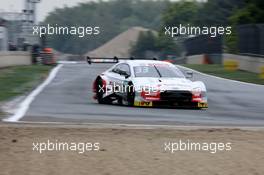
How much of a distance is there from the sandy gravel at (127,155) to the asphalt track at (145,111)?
7.63 feet

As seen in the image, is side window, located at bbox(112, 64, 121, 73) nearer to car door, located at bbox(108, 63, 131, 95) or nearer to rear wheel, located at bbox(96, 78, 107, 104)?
car door, located at bbox(108, 63, 131, 95)

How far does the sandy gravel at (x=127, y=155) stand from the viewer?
8805mm

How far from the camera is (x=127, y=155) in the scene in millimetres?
9547

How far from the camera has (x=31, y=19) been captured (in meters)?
42.9

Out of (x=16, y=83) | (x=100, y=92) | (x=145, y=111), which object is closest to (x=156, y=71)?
(x=100, y=92)

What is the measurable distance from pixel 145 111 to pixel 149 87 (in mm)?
1080

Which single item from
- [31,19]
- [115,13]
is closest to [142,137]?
[31,19]

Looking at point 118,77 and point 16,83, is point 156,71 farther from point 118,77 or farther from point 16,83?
point 16,83

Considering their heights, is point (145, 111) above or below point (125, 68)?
below

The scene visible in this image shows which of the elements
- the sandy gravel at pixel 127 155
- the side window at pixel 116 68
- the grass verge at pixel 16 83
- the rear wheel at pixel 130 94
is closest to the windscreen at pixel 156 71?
the rear wheel at pixel 130 94

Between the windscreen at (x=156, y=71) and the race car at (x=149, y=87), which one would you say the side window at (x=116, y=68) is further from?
the windscreen at (x=156, y=71)

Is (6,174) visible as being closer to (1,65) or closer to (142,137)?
(142,137)

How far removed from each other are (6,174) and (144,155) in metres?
1.98

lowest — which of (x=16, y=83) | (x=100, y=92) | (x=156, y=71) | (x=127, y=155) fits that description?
(x=16, y=83)
